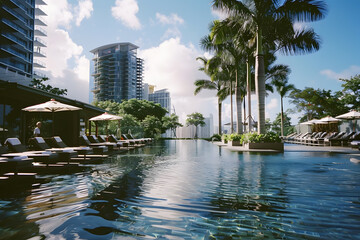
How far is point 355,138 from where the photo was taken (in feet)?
55.2

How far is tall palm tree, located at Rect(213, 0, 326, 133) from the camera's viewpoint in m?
12.4

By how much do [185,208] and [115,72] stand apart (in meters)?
119

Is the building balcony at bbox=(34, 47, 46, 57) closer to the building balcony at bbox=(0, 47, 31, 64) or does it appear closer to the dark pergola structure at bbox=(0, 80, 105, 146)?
the building balcony at bbox=(0, 47, 31, 64)

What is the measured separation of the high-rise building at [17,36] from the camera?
44.8 metres

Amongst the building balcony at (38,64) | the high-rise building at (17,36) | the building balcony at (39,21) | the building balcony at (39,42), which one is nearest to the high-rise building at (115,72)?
the building balcony at (38,64)

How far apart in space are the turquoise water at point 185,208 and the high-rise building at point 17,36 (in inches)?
1866

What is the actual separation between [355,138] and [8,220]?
64.9ft

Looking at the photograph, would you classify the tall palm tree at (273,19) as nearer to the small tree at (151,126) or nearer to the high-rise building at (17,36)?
the small tree at (151,126)

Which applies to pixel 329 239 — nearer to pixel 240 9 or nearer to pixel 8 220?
pixel 8 220

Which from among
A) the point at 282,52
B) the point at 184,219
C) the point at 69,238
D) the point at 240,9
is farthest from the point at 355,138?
the point at 69,238

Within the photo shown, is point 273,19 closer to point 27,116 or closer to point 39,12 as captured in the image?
point 27,116

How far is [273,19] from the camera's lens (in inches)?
509

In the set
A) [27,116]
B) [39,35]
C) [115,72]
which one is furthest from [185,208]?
[115,72]

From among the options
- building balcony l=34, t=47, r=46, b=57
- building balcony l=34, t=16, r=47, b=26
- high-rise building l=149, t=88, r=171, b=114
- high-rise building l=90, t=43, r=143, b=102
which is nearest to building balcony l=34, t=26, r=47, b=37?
building balcony l=34, t=16, r=47, b=26
